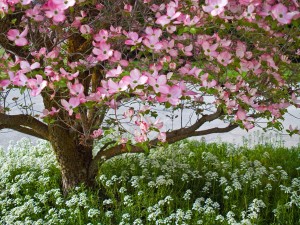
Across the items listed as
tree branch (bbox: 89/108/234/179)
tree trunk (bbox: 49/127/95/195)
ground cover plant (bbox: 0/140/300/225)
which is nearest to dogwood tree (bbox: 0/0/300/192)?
tree branch (bbox: 89/108/234/179)

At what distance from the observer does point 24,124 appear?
3203 mm

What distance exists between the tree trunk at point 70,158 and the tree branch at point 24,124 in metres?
0.07

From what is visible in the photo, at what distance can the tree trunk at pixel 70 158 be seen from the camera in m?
3.37

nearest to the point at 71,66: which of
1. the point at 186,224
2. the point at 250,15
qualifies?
the point at 250,15

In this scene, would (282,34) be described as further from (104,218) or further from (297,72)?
(104,218)

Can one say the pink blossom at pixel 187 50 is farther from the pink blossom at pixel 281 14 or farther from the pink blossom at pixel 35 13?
the pink blossom at pixel 35 13

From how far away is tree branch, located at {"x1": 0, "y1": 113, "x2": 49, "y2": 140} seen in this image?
3.05 metres

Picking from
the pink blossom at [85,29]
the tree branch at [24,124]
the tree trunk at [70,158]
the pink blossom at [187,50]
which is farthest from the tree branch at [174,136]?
the pink blossom at [85,29]

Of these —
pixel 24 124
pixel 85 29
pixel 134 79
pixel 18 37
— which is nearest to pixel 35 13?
pixel 18 37

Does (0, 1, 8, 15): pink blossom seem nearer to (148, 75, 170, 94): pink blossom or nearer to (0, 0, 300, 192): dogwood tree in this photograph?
(0, 0, 300, 192): dogwood tree

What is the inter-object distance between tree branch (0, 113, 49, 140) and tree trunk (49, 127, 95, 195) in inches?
2.8

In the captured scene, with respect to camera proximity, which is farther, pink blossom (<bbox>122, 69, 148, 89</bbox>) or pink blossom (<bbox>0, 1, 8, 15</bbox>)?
pink blossom (<bbox>0, 1, 8, 15</bbox>)

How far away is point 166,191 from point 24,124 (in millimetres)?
1017

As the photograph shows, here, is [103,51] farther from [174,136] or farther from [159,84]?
[174,136]
